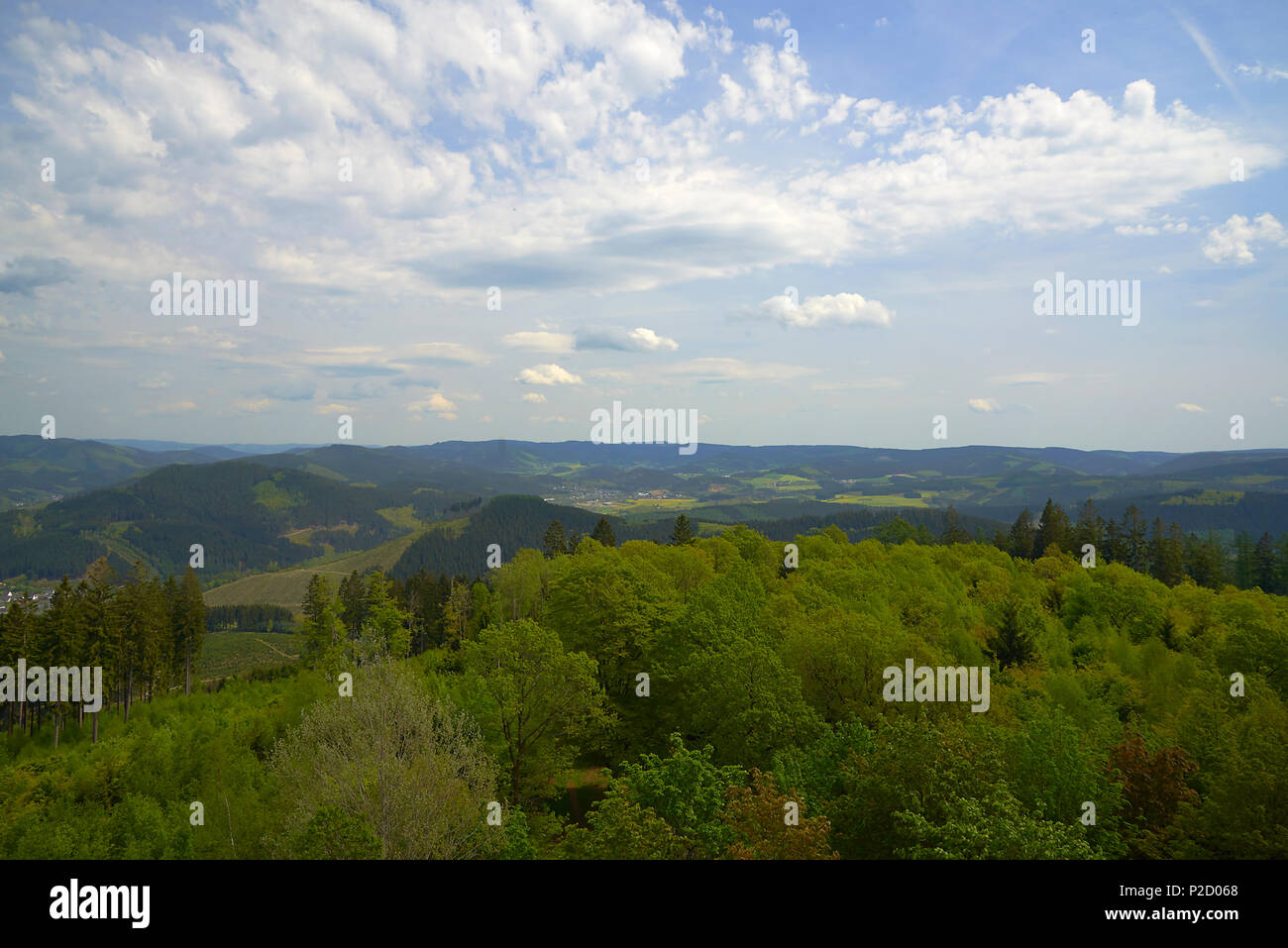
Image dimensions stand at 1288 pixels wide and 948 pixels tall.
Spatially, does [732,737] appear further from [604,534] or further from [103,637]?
[103,637]

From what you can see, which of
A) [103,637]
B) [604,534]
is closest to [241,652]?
[103,637]

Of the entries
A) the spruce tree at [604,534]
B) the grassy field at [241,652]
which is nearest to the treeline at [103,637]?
the spruce tree at [604,534]

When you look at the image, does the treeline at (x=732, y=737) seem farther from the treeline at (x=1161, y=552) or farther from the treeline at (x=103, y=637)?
the treeline at (x=1161, y=552)

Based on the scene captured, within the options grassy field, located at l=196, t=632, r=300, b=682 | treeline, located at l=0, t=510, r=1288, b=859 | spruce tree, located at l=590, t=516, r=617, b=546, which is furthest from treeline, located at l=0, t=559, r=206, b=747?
grassy field, located at l=196, t=632, r=300, b=682

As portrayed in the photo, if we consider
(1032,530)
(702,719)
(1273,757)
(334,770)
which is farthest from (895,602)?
(1032,530)
